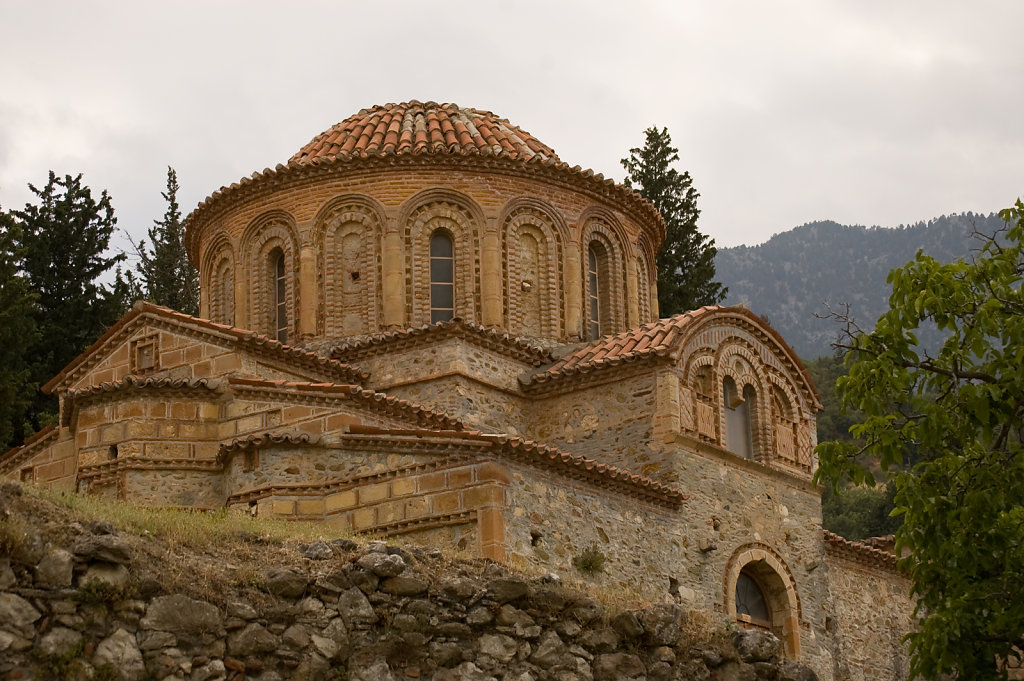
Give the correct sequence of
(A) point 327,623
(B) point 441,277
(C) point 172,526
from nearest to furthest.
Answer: (A) point 327,623
(C) point 172,526
(B) point 441,277

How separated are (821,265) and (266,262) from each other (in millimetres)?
121361

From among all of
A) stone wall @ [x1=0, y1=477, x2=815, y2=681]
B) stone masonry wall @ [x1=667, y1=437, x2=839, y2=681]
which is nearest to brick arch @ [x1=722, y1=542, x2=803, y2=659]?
stone masonry wall @ [x1=667, y1=437, x2=839, y2=681]

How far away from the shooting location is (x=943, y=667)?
11.0m

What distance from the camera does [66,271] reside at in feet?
91.4

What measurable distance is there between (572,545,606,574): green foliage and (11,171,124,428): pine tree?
1366cm

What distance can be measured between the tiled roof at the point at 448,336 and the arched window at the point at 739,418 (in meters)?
2.55

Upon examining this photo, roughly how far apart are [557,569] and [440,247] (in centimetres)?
674

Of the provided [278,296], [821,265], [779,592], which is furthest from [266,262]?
[821,265]

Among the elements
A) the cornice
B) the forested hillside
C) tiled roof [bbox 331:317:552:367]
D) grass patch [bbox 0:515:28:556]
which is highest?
the forested hillside

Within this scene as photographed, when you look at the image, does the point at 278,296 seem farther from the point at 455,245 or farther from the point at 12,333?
the point at 12,333

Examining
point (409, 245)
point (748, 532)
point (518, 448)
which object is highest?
point (409, 245)

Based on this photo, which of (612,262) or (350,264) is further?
(612,262)

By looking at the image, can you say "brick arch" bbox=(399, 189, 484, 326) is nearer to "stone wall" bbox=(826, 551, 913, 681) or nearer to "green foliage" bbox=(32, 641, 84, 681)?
"stone wall" bbox=(826, 551, 913, 681)

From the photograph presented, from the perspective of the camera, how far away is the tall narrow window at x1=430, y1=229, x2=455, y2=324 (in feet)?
66.9
